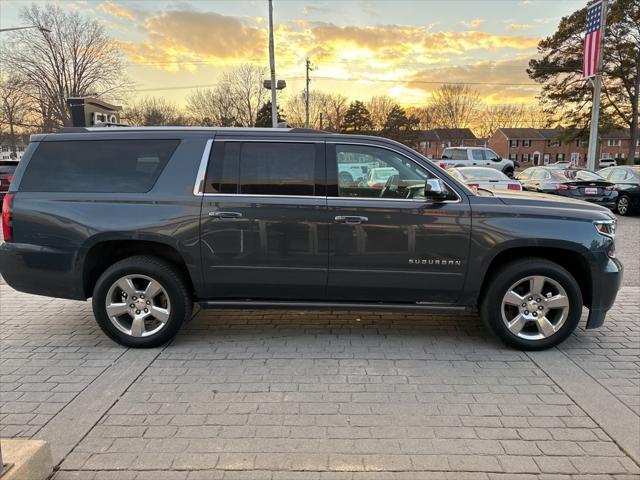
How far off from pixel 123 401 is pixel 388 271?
2.37 meters

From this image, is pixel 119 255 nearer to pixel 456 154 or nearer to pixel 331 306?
pixel 331 306

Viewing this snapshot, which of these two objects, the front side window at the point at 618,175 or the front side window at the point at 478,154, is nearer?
the front side window at the point at 618,175

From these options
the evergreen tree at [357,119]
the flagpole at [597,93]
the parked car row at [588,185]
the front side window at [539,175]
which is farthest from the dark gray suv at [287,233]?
the evergreen tree at [357,119]

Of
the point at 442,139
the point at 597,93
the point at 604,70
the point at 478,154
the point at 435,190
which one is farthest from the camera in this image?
the point at 442,139

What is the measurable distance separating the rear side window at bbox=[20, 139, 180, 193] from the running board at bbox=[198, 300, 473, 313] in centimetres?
135

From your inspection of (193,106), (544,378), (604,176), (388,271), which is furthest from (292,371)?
→ (193,106)

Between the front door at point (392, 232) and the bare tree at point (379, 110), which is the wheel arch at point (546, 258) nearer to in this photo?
the front door at point (392, 232)

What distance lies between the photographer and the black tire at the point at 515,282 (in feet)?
13.2

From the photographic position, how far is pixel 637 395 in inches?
134

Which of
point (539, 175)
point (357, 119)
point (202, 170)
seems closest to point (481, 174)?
point (539, 175)

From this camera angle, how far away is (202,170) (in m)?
4.12

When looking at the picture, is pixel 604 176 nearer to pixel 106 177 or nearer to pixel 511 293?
pixel 511 293

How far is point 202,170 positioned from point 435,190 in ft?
6.88

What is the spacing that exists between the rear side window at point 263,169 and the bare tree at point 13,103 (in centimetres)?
4846
